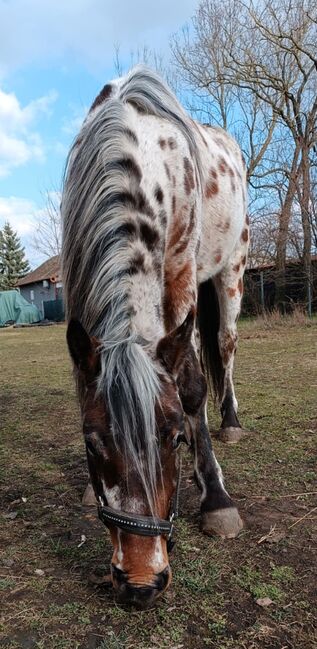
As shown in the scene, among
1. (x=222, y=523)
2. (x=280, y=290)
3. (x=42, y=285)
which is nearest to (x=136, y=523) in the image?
(x=222, y=523)

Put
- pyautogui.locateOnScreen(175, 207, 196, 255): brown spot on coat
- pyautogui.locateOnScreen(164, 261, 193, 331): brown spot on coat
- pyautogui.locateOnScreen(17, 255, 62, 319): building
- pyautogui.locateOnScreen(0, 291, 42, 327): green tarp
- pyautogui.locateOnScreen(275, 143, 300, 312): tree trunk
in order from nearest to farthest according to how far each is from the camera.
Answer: pyautogui.locateOnScreen(164, 261, 193, 331): brown spot on coat < pyautogui.locateOnScreen(175, 207, 196, 255): brown spot on coat < pyautogui.locateOnScreen(275, 143, 300, 312): tree trunk < pyautogui.locateOnScreen(0, 291, 42, 327): green tarp < pyautogui.locateOnScreen(17, 255, 62, 319): building

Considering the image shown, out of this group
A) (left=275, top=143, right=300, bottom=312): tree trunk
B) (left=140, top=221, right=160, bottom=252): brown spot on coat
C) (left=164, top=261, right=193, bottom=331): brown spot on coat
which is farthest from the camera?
(left=275, top=143, right=300, bottom=312): tree trunk

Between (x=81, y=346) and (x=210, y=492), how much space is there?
125cm

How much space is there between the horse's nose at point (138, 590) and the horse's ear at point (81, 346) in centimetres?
76

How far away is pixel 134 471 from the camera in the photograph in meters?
1.77

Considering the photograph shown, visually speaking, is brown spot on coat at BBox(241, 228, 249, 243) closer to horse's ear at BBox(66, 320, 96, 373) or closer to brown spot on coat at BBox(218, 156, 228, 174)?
brown spot on coat at BBox(218, 156, 228, 174)

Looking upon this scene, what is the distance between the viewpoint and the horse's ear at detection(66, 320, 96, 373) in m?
1.93

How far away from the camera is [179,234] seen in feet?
9.09

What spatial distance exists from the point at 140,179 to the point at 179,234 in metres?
0.46

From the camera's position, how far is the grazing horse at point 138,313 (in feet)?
5.84

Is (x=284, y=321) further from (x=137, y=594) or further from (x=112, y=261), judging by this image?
(x=137, y=594)

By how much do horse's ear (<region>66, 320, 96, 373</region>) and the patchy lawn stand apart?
97 cm

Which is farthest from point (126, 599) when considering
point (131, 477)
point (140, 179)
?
point (140, 179)

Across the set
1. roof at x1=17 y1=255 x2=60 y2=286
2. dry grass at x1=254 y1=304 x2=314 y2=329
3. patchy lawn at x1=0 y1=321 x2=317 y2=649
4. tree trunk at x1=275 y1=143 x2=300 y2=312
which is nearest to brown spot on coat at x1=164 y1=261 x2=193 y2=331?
patchy lawn at x1=0 y1=321 x2=317 y2=649
